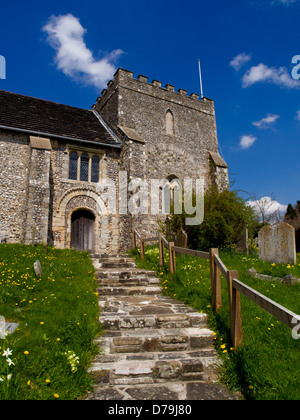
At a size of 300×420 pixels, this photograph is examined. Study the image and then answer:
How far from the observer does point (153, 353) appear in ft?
13.6

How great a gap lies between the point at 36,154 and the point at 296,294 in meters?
11.2

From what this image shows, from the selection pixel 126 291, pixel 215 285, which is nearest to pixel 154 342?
pixel 215 285

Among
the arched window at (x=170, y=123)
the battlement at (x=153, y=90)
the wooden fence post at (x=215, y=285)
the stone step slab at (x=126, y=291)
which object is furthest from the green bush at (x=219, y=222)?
the battlement at (x=153, y=90)

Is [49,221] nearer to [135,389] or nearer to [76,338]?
[76,338]

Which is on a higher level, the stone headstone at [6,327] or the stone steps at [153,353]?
the stone headstone at [6,327]

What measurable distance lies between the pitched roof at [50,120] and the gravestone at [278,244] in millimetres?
9588

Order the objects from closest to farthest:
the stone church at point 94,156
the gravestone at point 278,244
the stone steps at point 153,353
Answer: the stone steps at point 153,353, the gravestone at point 278,244, the stone church at point 94,156

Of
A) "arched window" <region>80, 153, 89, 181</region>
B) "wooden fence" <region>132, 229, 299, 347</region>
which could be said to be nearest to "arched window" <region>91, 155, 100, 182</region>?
"arched window" <region>80, 153, 89, 181</region>

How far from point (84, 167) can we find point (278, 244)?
10173mm

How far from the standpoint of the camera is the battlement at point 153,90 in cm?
1708

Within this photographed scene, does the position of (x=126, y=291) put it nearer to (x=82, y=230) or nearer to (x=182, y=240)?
(x=182, y=240)

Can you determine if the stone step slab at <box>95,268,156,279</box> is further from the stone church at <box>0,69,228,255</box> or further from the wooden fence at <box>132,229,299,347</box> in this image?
the stone church at <box>0,69,228,255</box>

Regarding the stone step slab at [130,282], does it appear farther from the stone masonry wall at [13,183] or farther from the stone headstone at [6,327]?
the stone masonry wall at [13,183]
